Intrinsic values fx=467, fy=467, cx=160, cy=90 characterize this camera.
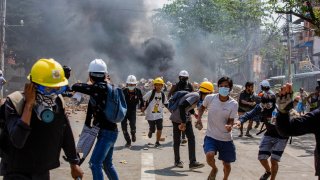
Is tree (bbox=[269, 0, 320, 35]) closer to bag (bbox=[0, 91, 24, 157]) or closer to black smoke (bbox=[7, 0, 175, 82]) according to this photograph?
bag (bbox=[0, 91, 24, 157])

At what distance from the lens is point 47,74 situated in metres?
3.22

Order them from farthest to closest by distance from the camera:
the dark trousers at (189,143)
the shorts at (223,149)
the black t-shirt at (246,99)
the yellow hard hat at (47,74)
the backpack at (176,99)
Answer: the black t-shirt at (246,99), the backpack at (176,99), the dark trousers at (189,143), the shorts at (223,149), the yellow hard hat at (47,74)

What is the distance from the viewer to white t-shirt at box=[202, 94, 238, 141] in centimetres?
614

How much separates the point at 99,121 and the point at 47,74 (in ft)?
6.72

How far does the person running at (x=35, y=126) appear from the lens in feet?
10.2

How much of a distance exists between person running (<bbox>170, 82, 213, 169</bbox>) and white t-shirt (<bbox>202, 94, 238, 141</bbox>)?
3.60 ft

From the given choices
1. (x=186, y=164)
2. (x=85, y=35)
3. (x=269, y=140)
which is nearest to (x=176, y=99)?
(x=186, y=164)

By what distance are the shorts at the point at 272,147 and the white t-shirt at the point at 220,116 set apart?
524 millimetres

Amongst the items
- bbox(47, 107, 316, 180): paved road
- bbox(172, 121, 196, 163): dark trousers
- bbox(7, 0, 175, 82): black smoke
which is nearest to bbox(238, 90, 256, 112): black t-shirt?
bbox(47, 107, 316, 180): paved road

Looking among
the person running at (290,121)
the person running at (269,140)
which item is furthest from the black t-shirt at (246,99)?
the person running at (290,121)

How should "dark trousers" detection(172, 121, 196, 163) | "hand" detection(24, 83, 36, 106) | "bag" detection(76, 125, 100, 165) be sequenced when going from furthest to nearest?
"dark trousers" detection(172, 121, 196, 163)
"bag" detection(76, 125, 100, 165)
"hand" detection(24, 83, 36, 106)

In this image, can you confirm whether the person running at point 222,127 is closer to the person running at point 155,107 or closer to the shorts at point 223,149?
the shorts at point 223,149

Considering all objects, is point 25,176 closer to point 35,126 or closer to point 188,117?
point 35,126

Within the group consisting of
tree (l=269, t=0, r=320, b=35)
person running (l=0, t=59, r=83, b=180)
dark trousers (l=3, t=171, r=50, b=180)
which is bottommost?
dark trousers (l=3, t=171, r=50, b=180)
